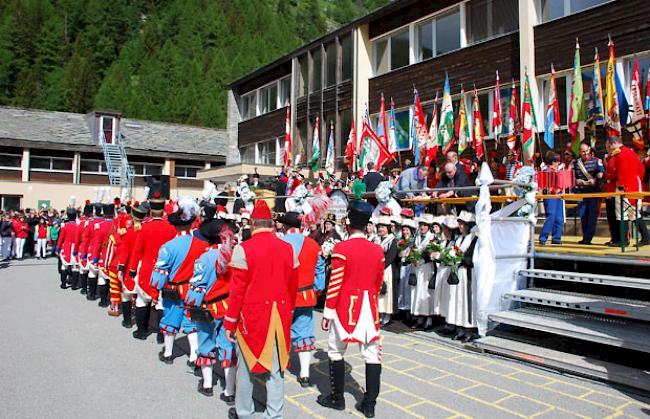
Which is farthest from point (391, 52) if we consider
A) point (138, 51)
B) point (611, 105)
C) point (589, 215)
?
point (138, 51)

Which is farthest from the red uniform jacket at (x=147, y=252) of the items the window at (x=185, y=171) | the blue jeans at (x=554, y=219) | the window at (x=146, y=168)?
the window at (x=185, y=171)

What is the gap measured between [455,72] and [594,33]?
4760mm

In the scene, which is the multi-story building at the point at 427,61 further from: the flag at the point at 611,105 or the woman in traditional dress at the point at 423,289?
the woman in traditional dress at the point at 423,289

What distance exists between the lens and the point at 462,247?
25.4 feet

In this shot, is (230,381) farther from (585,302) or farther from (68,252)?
(68,252)

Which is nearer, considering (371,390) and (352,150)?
(371,390)

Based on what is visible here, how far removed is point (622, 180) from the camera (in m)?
8.21

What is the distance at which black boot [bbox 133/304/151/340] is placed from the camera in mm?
7969

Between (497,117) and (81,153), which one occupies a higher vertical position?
(81,153)

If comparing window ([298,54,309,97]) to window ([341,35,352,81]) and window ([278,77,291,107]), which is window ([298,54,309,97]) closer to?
window ([278,77,291,107])

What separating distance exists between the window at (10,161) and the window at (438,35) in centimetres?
2633

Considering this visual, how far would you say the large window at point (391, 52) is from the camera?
20.0m

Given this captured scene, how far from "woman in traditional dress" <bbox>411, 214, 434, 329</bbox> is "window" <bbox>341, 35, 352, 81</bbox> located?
15069 millimetres

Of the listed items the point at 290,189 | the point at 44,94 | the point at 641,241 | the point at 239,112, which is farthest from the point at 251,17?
the point at 641,241
